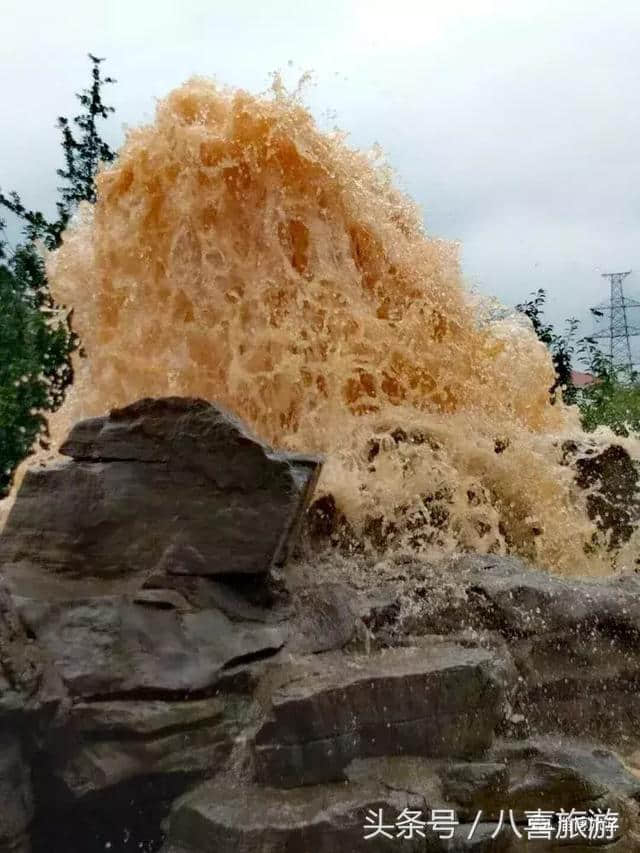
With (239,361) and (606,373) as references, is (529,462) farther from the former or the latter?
(606,373)

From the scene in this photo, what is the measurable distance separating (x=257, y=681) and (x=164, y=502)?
0.78 m

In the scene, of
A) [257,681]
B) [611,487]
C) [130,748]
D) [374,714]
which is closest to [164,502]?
[257,681]

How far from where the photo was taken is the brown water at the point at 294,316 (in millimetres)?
4914

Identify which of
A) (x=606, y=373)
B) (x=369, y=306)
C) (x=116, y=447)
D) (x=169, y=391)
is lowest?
(x=116, y=447)

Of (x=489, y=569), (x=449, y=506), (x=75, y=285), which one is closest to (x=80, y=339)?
(x=75, y=285)

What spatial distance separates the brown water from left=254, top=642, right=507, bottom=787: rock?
136cm

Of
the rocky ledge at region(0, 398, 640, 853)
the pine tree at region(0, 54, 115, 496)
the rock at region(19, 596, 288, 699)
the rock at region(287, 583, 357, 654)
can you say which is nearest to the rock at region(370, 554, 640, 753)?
the rocky ledge at region(0, 398, 640, 853)

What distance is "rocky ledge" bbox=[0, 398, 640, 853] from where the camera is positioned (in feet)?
10.3

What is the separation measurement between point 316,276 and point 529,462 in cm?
157

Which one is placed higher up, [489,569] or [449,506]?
[449,506]

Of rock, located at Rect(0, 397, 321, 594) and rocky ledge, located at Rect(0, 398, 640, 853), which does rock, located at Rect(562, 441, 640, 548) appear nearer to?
rocky ledge, located at Rect(0, 398, 640, 853)

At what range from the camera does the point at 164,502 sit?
3580 millimetres

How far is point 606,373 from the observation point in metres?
14.4

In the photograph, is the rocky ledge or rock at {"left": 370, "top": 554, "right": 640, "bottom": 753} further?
rock at {"left": 370, "top": 554, "right": 640, "bottom": 753}
